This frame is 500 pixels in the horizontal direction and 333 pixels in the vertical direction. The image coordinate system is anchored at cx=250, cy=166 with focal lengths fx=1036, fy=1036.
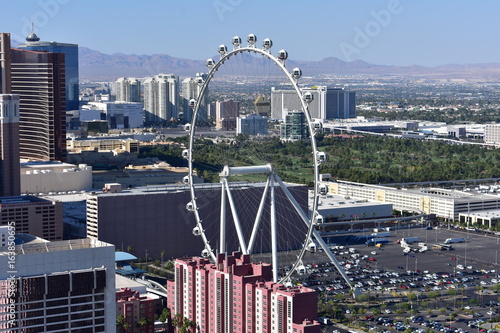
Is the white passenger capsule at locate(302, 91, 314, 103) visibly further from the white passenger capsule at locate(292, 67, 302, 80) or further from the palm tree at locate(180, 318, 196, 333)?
the palm tree at locate(180, 318, 196, 333)

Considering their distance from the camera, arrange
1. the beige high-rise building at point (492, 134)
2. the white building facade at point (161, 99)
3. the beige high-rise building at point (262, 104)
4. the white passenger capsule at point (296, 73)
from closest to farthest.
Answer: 1. the white passenger capsule at point (296, 73)
2. the beige high-rise building at point (262, 104)
3. the beige high-rise building at point (492, 134)
4. the white building facade at point (161, 99)

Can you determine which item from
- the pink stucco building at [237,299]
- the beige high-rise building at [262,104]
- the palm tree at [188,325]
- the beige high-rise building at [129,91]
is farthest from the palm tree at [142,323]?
the beige high-rise building at [129,91]

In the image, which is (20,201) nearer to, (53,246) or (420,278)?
(420,278)

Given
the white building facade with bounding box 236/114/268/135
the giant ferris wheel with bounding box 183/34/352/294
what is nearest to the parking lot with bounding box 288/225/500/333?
the giant ferris wheel with bounding box 183/34/352/294

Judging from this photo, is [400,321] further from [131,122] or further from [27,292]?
[131,122]

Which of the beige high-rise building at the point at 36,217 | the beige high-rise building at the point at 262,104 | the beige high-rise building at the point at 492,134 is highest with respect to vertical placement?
the beige high-rise building at the point at 262,104

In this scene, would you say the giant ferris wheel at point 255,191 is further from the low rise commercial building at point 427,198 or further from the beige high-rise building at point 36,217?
Result: the low rise commercial building at point 427,198

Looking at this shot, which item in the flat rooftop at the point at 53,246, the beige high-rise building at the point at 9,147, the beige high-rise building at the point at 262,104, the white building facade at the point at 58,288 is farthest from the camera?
the beige high-rise building at the point at 9,147

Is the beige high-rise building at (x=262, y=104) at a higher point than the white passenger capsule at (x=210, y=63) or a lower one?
lower

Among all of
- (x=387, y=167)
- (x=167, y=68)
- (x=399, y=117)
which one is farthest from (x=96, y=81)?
(x=387, y=167)
